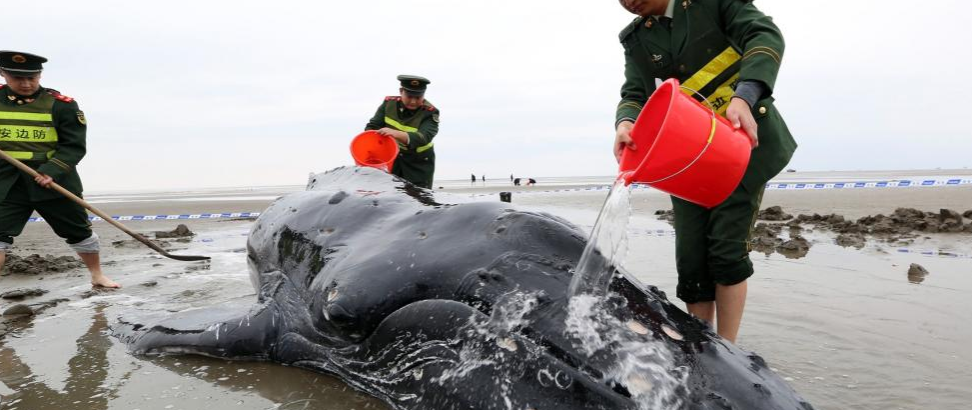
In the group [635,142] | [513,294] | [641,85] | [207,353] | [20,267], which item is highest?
[641,85]

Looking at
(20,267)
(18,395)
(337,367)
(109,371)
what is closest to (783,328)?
(337,367)

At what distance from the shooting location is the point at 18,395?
114 inches

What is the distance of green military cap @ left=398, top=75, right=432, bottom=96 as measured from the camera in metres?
7.73

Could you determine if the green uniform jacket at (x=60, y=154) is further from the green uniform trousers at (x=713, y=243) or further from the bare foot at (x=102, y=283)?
the green uniform trousers at (x=713, y=243)

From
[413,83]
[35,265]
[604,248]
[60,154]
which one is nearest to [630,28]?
[604,248]

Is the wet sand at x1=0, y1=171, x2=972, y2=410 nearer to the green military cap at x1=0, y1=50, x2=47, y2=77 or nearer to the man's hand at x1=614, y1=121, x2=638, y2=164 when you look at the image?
the man's hand at x1=614, y1=121, x2=638, y2=164

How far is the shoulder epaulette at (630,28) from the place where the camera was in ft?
11.6

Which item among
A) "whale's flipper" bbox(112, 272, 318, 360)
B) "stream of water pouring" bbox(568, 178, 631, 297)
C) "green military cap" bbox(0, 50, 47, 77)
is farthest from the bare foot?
"stream of water pouring" bbox(568, 178, 631, 297)

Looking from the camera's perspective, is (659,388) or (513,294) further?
(513,294)

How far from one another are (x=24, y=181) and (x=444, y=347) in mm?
5848

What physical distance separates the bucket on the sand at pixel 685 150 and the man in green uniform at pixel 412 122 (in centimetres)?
520

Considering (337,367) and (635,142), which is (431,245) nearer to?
(337,367)

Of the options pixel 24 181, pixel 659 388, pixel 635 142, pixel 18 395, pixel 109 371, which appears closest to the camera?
pixel 659 388

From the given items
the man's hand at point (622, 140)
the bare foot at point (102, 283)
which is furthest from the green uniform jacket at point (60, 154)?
the man's hand at point (622, 140)
